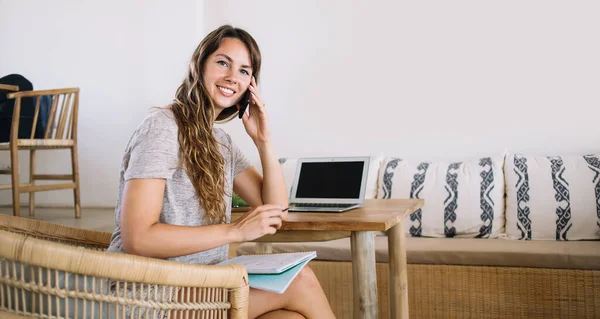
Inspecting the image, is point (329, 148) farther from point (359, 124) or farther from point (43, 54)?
point (43, 54)

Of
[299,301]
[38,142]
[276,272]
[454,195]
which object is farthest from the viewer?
[38,142]

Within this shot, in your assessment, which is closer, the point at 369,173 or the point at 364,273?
the point at 364,273

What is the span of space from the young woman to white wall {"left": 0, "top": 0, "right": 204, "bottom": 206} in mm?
2572

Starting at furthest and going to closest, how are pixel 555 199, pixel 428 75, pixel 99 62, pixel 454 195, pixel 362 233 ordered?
pixel 99 62 < pixel 428 75 < pixel 454 195 < pixel 555 199 < pixel 362 233

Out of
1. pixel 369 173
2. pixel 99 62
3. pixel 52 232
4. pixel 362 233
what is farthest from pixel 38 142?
pixel 362 233

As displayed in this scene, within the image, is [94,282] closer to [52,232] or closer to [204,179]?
[204,179]

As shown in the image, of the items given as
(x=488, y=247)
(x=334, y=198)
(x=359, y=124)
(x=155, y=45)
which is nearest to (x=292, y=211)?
(x=334, y=198)

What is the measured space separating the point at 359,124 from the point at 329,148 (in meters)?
0.22

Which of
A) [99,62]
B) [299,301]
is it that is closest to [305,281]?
[299,301]

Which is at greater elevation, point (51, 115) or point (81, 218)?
point (51, 115)

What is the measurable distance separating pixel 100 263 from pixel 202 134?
49 cm

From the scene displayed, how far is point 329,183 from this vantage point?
193 centimetres

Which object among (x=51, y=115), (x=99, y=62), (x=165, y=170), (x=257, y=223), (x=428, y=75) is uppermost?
(x=99, y=62)

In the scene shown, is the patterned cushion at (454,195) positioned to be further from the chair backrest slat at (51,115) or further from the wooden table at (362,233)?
the chair backrest slat at (51,115)
